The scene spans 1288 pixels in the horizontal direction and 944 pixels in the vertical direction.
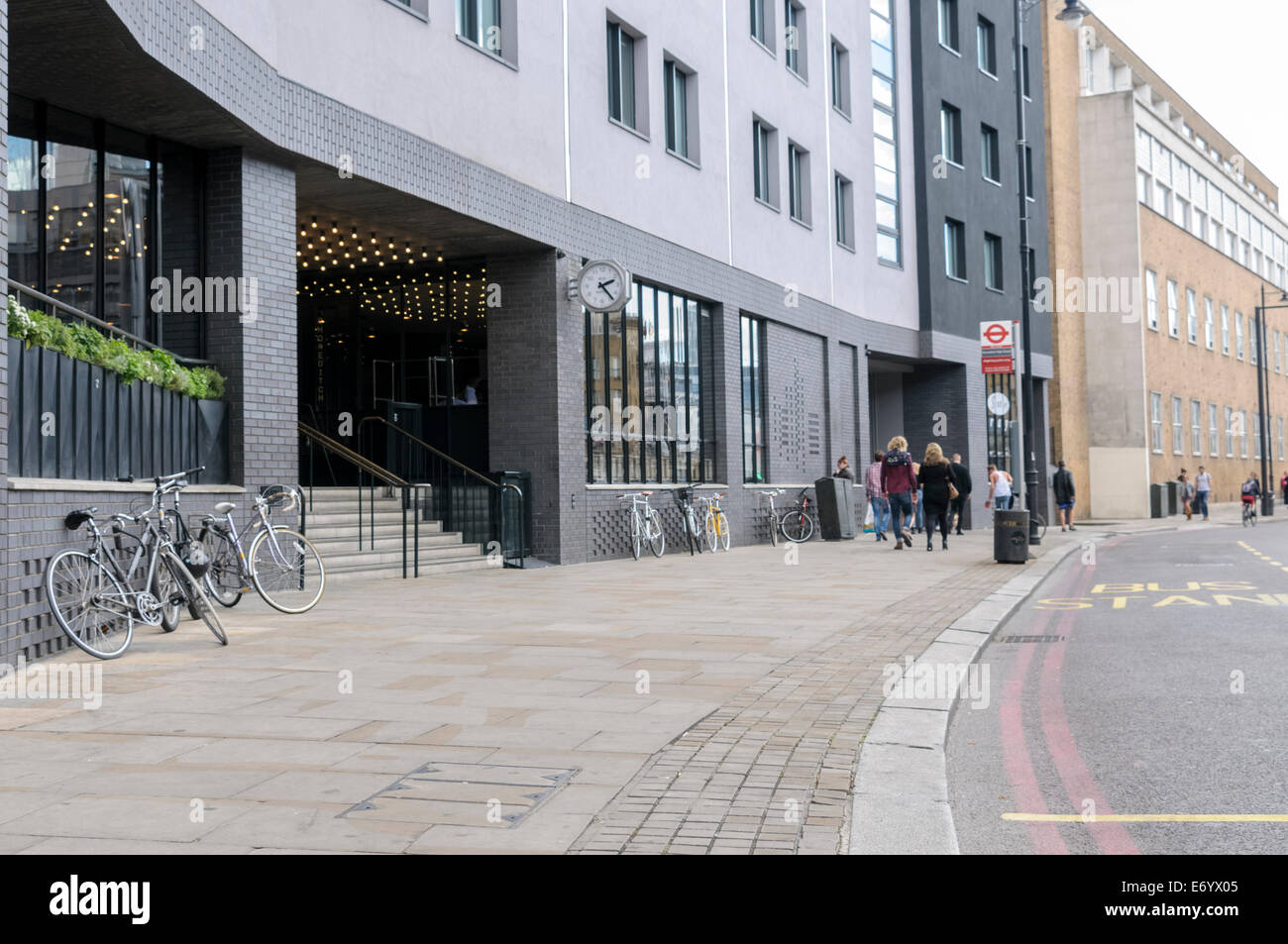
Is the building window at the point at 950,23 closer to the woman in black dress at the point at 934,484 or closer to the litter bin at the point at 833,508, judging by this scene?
the litter bin at the point at 833,508

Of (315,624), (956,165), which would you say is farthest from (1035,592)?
(956,165)

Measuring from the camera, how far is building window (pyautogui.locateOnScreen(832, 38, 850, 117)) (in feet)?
96.4

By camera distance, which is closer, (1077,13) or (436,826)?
(436,826)

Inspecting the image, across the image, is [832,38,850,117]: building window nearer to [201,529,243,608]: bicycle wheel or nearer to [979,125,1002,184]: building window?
[979,125,1002,184]: building window

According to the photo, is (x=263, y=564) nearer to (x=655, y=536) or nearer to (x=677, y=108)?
(x=655, y=536)

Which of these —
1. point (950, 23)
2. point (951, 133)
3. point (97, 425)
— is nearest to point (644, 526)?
point (97, 425)

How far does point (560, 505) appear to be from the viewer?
59.1ft

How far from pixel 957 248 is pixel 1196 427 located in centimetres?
2351

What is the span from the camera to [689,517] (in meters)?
21.6

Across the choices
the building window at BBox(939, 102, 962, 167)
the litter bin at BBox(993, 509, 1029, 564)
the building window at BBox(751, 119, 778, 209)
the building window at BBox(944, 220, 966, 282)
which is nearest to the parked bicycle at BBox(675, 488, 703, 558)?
the litter bin at BBox(993, 509, 1029, 564)

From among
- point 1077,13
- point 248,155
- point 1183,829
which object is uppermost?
point 1077,13

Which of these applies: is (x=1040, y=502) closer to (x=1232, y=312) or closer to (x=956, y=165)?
(x=956, y=165)

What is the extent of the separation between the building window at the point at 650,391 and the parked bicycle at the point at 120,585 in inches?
400

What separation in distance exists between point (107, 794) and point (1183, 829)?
149 inches
